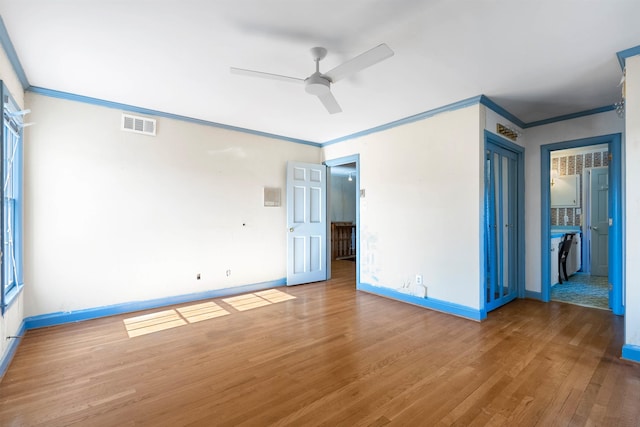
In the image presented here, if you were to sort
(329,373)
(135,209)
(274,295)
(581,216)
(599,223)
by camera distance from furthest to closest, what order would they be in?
(581,216) → (599,223) → (274,295) → (135,209) → (329,373)

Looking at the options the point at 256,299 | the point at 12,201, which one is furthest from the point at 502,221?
the point at 12,201

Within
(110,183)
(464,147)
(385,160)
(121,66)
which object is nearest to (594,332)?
(464,147)

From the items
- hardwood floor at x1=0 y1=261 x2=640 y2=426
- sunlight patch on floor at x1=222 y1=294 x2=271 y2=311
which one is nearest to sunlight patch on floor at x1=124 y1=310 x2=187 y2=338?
hardwood floor at x1=0 y1=261 x2=640 y2=426

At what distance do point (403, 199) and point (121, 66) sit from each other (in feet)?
11.7

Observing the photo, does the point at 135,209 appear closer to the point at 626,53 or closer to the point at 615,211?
the point at 626,53

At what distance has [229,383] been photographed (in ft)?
6.84

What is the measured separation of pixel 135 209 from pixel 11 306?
146 centimetres

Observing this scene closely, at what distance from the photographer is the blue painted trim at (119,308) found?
309 cm

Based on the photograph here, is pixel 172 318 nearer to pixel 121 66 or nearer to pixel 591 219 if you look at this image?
pixel 121 66

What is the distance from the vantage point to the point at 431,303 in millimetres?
3732

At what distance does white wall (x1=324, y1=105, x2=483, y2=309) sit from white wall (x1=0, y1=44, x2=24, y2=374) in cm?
403

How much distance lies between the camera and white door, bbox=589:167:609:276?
208 inches

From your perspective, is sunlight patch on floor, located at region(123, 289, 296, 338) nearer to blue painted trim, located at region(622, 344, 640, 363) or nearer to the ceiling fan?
the ceiling fan

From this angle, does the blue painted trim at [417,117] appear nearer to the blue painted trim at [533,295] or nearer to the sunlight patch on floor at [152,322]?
the blue painted trim at [533,295]
